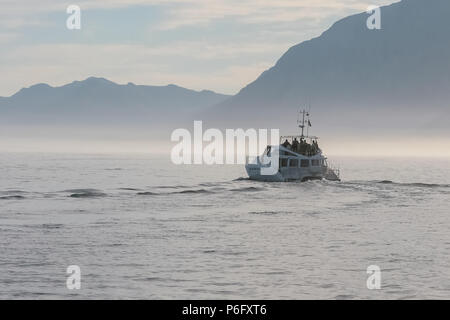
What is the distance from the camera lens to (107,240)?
47438 mm

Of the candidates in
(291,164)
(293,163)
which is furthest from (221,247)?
(291,164)

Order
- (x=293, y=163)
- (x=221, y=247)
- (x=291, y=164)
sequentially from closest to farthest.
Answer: (x=221, y=247) < (x=293, y=163) < (x=291, y=164)

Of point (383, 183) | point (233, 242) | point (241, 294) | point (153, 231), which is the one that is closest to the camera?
point (241, 294)

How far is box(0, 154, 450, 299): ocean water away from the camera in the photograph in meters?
31.7

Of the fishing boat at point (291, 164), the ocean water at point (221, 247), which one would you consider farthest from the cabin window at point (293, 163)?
the ocean water at point (221, 247)

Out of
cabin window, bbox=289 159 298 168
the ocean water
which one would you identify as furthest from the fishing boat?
the ocean water

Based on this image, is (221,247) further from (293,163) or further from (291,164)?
(291,164)

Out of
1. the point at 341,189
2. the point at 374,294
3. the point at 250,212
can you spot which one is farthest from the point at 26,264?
the point at 341,189

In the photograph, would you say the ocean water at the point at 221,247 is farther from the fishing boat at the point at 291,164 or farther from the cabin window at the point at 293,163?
the cabin window at the point at 293,163

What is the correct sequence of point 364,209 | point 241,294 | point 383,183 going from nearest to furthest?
point 241,294 → point 364,209 → point 383,183

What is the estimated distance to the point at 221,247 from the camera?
1743 inches

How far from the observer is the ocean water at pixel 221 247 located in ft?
104
